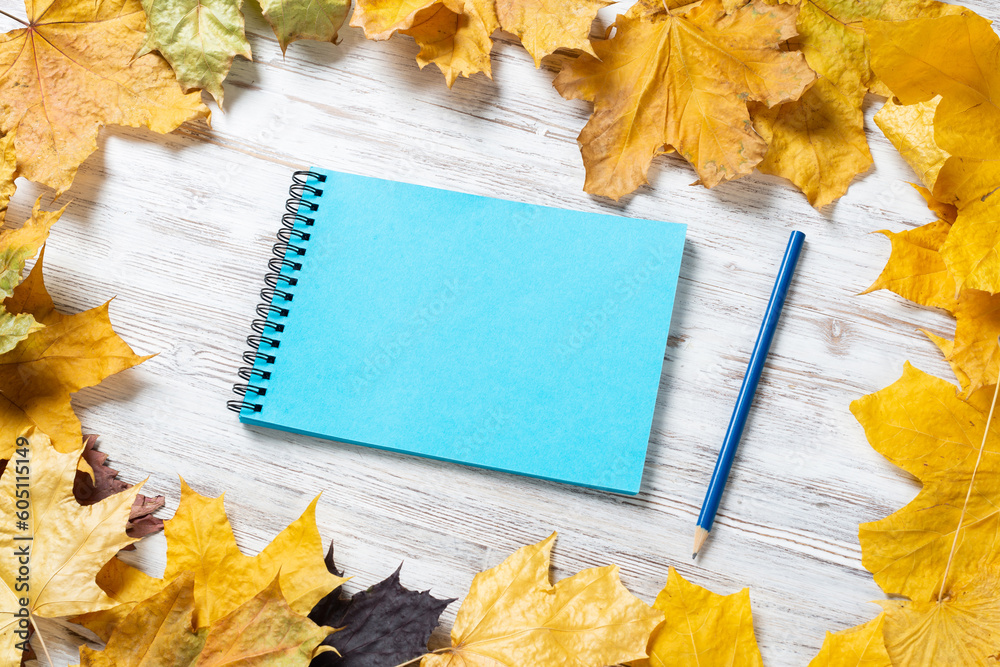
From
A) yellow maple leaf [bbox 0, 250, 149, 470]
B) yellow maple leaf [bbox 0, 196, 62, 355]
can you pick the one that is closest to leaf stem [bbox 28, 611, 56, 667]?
yellow maple leaf [bbox 0, 250, 149, 470]

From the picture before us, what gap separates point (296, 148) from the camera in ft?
2.58

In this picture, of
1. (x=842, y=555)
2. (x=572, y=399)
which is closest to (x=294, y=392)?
(x=572, y=399)

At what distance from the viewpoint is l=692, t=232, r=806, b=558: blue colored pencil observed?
0.71 metres

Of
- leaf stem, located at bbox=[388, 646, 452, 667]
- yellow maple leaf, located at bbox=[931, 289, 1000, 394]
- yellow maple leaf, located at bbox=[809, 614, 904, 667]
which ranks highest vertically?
yellow maple leaf, located at bbox=[931, 289, 1000, 394]

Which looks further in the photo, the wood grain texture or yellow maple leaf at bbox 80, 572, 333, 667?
the wood grain texture

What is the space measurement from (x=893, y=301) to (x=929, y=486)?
22cm

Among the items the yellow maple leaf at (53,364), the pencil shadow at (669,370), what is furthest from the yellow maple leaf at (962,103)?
the yellow maple leaf at (53,364)

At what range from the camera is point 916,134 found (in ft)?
2.38

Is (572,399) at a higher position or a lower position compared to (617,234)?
lower

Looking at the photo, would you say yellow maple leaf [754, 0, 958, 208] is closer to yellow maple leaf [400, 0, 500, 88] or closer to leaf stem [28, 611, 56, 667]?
yellow maple leaf [400, 0, 500, 88]

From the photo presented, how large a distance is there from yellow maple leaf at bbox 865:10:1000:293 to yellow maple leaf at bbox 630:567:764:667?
16.4 inches

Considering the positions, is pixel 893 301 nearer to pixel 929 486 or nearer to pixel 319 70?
pixel 929 486

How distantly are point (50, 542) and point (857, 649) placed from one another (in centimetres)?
86

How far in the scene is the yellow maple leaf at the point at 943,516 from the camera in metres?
0.68
